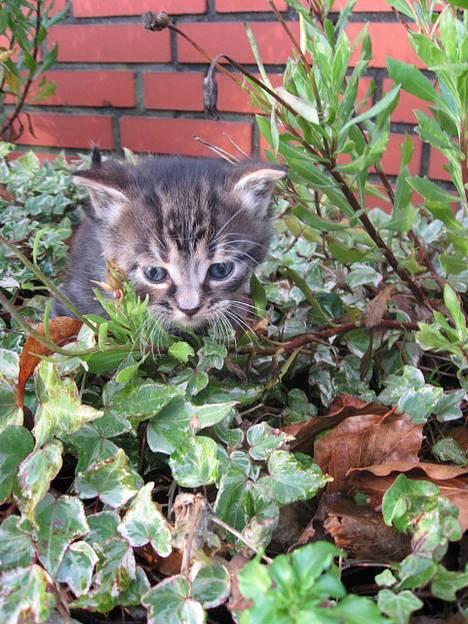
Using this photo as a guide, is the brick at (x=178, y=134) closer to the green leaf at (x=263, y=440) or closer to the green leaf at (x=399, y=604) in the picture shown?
the green leaf at (x=263, y=440)

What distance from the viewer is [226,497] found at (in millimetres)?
708

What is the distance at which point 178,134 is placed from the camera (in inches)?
106

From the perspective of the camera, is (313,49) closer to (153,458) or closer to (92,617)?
(153,458)

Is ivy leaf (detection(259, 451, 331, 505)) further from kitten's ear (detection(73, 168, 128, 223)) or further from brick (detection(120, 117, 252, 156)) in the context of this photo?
brick (detection(120, 117, 252, 156))

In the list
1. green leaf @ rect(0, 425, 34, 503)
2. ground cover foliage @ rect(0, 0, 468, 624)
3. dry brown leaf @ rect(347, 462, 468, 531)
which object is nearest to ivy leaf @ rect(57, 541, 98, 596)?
ground cover foliage @ rect(0, 0, 468, 624)

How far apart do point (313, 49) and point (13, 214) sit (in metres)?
0.91

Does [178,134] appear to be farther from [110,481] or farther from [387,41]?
[110,481]

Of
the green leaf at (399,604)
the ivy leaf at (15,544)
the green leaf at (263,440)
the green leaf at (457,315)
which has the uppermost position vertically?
the green leaf at (457,315)

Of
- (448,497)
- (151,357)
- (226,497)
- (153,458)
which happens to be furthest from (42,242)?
(448,497)

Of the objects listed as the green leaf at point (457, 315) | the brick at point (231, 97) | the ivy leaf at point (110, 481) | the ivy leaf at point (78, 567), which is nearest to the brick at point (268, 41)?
the brick at point (231, 97)

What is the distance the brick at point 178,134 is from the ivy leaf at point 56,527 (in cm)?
204

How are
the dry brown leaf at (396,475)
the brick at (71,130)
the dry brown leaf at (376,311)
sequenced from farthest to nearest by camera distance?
the brick at (71,130) < the dry brown leaf at (376,311) < the dry brown leaf at (396,475)

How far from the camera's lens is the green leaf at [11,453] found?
701mm

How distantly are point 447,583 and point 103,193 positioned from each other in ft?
3.33
